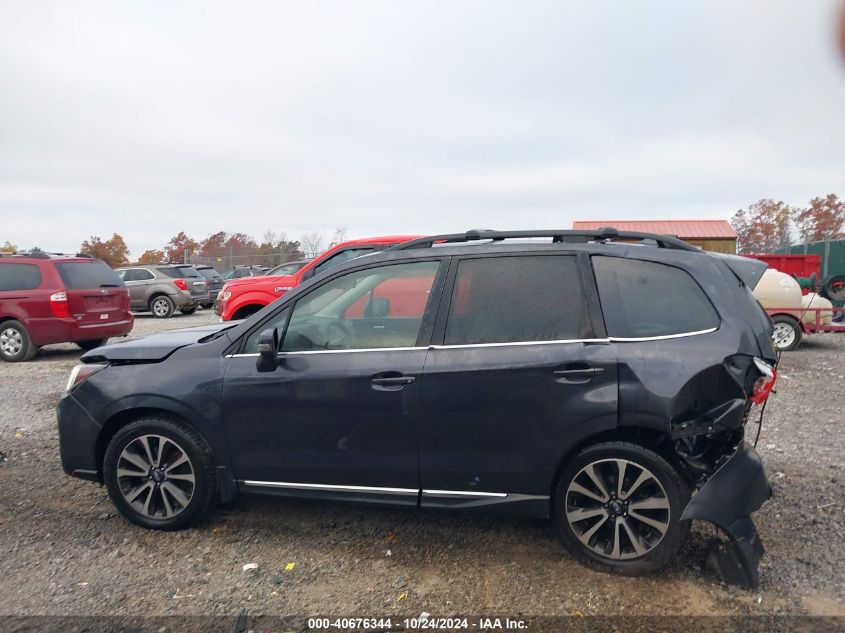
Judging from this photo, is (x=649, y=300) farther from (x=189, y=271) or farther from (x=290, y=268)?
(x=189, y=271)

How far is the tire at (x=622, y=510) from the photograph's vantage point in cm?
313

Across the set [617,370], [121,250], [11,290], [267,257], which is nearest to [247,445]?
[617,370]

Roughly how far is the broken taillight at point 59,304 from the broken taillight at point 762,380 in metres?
10.4

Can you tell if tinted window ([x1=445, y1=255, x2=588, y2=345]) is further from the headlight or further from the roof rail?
the headlight

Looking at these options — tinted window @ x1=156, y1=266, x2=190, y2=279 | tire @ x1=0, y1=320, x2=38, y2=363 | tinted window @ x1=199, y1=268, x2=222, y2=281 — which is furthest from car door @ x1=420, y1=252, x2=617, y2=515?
tinted window @ x1=199, y1=268, x2=222, y2=281

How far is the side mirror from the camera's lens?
138 inches

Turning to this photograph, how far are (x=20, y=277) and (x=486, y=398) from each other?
396 inches

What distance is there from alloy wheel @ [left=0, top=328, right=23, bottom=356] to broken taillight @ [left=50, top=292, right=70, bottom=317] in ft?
2.82

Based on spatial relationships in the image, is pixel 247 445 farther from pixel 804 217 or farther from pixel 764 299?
pixel 804 217

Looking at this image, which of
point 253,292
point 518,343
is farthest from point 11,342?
point 518,343

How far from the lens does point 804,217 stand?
114ft

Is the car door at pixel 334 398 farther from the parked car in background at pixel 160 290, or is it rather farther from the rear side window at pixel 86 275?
the parked car in background at pixel 160 290

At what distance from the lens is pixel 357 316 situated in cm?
393

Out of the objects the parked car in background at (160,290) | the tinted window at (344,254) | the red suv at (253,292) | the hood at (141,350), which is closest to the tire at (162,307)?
the parked car in background at (160,290)
